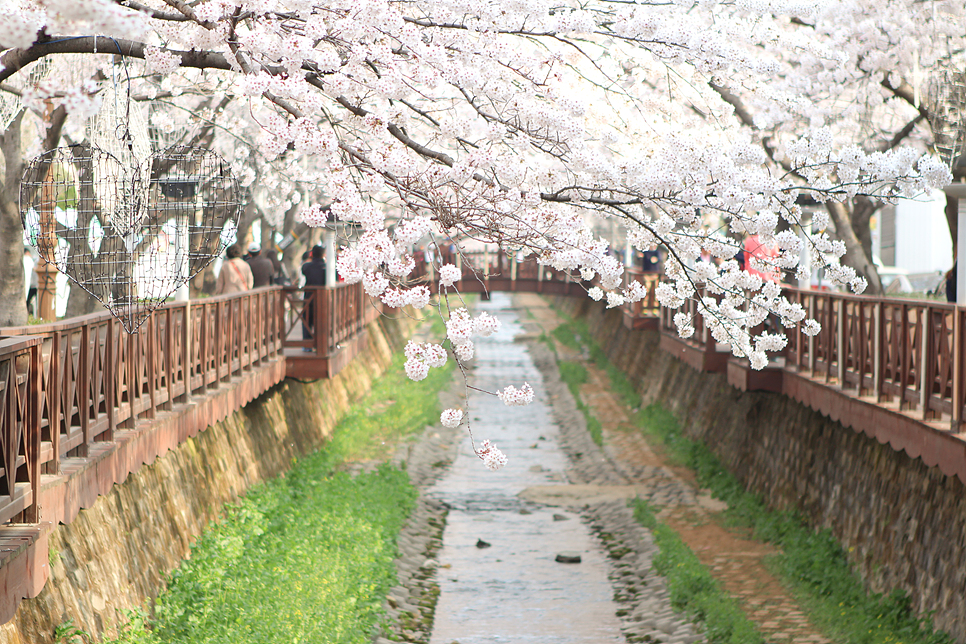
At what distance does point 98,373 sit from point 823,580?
842 centimetres

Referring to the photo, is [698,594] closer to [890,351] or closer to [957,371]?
[890,351]

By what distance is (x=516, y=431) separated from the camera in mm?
25859

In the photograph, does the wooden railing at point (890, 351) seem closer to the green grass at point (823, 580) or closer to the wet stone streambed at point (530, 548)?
the green grass at point (823, 580)

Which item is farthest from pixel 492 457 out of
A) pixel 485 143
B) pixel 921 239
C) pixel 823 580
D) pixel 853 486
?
pixel 921 239

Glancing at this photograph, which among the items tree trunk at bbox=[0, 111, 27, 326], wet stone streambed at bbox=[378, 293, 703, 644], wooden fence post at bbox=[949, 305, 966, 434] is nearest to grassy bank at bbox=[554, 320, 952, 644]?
wet stone streambed at bbox=[378, 293, 703, 644]

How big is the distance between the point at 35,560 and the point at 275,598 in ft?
16.6

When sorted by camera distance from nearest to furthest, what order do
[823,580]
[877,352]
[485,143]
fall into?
[485,143] < [877,352] < [823,580]

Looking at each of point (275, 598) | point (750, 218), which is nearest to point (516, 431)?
point (275, 598)

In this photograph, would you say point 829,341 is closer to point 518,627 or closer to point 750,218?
point 518,627

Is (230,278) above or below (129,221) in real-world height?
below

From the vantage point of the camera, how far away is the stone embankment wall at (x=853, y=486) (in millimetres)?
9422

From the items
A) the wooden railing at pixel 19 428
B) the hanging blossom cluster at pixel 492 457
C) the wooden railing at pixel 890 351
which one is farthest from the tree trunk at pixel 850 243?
the wooden railing at pixel 19 428

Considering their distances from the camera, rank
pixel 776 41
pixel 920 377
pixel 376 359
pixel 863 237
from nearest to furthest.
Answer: pixel 920 377 → pixel 776 41 → pixel 863 237 → pixel 376 359

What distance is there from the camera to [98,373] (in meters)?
7.69
